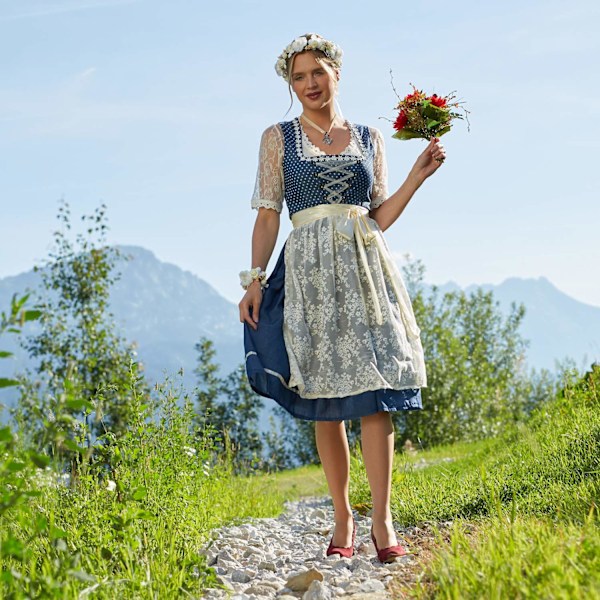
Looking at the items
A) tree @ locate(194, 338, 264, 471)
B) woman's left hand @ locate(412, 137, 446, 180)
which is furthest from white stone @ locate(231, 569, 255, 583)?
tree @ locate(194, 338, 264, 471)

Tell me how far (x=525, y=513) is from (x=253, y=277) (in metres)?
1.54

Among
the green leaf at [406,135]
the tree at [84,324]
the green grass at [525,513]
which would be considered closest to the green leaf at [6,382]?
the green grass at [525,513]

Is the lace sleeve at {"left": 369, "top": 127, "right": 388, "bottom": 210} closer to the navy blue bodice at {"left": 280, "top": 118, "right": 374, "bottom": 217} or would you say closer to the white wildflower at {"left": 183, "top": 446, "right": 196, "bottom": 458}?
the navy blue bodice at {"left": 280, "top": 118, "right": 374, "bottom": 217}

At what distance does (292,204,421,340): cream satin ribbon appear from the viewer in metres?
3.78

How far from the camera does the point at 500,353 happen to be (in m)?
16.9

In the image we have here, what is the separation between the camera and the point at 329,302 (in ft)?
12.2

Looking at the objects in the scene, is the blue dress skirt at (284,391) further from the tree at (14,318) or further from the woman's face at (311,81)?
the tree at (14,318)

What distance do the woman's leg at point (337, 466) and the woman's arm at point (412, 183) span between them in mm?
946

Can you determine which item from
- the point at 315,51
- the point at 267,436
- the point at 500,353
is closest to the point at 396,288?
the point at 315,51

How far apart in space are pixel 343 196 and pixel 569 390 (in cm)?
359

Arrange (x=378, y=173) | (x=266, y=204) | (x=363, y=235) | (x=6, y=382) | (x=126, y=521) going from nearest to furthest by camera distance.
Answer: (x=6, y=382)
(x=126, y=521)
(x=363, y=235)
(x=266, y=204)
(x=378, y=173)

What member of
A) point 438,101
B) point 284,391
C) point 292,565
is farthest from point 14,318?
point 438,101

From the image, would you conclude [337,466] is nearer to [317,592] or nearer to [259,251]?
[317,592]

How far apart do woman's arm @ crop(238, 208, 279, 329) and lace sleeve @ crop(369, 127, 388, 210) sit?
476mm
